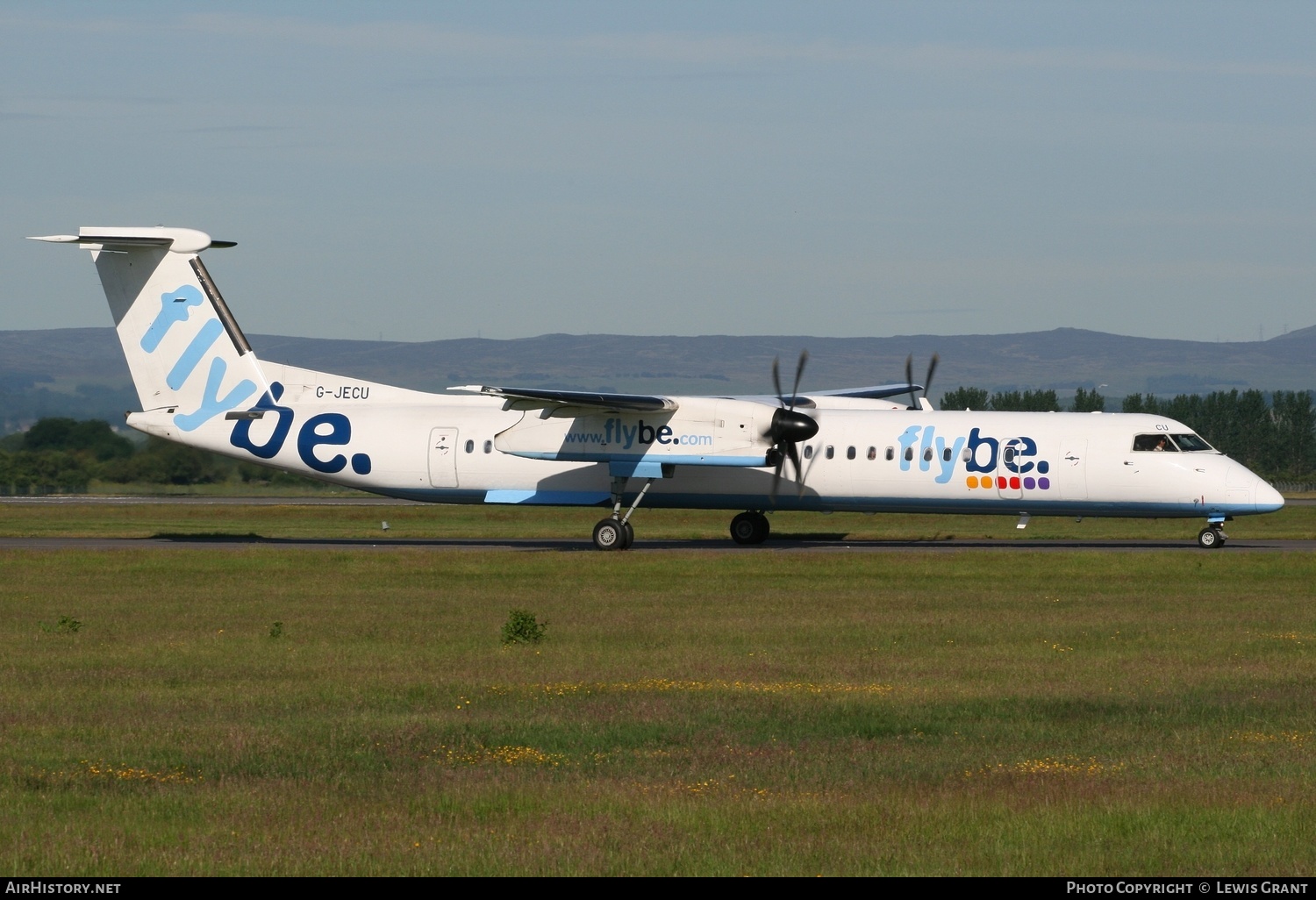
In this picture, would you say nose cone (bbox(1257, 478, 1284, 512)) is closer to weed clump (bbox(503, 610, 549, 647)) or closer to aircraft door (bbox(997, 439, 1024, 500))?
aircraft door (bbox(997, 439, 1024, 500))

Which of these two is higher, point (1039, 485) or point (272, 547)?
point (1039, 485)

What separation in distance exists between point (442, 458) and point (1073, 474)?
14356 millimetres

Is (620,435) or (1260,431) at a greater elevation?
(1260,431)

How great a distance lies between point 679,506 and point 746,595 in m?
10.6

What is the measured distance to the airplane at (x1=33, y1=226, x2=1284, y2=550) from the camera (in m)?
32.1

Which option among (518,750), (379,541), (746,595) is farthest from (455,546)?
(518,750)

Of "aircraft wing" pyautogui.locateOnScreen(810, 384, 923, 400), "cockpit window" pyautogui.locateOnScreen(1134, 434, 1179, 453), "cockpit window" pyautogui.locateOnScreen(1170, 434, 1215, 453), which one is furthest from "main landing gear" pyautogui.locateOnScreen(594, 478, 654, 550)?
"cockpit window" pyautogui.locateOnScreen(1170, 434, 1215, 453)

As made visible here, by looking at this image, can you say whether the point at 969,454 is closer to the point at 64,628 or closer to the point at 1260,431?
the point at 64,628

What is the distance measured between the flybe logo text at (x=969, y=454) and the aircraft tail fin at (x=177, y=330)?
51.3ft

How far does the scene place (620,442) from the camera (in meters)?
33.3

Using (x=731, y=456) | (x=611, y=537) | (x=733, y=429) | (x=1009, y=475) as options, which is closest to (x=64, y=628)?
(x=611, y=537)

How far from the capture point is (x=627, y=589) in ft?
83.4

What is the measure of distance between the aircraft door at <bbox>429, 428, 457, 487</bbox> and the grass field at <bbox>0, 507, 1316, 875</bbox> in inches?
338

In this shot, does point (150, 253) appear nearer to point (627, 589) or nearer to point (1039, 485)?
point (627, 589)
